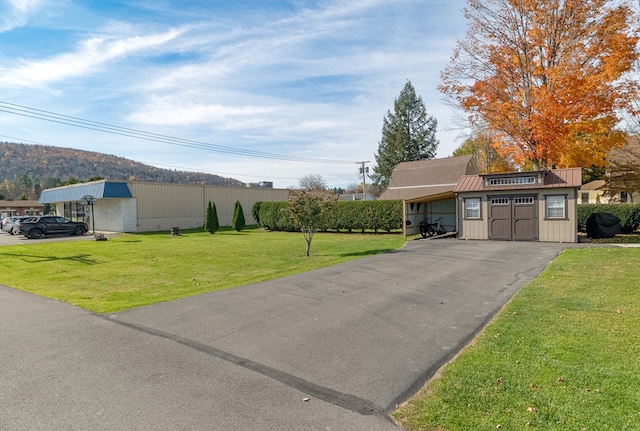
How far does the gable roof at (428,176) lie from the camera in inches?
1382

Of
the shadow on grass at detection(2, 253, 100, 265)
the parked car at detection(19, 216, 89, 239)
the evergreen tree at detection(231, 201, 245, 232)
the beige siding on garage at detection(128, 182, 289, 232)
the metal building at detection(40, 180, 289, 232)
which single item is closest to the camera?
the shadow on grass at detection(2, 253, 100, 265)

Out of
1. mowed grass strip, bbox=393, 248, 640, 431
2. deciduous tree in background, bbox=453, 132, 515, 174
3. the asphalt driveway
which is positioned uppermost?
deciduous tree in background, bbox=453, 132, 515, 174

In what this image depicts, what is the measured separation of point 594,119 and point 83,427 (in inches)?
837

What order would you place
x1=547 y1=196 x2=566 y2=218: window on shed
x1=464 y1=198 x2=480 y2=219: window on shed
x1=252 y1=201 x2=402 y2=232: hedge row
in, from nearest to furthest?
1. x1=547 y1=196 x2=566 y2=218: window on shed
2. x1=464 y1=198 x2=480 y2=219: window on shed
3. x1=252 y1=201 x2=402 y2=232: hedge row

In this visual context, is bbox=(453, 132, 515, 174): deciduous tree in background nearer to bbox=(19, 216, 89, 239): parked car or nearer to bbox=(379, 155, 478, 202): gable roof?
bbox=(379, 155, 478, 202): gable roof

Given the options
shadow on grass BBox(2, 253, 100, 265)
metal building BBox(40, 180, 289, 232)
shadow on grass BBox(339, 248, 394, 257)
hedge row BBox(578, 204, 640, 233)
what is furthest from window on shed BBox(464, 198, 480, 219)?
metal building BBox(40, 180, 289, 232)

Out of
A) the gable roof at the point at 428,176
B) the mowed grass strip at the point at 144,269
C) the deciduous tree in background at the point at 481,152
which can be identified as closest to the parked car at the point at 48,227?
the mowed grass strip at the point at 144,269

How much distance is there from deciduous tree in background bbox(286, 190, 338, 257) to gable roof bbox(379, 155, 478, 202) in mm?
20439

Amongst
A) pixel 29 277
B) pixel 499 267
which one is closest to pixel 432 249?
pixel 499 267

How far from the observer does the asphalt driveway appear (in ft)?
11.6

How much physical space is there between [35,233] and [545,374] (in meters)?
30.2

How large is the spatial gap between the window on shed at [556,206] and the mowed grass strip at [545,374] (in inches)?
433

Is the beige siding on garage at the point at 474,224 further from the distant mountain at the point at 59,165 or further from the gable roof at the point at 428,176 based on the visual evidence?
the distant mountain at the point at 59,165

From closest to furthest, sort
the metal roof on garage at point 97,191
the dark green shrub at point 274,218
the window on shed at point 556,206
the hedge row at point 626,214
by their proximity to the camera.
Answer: the window on shed at point 556,206
the hedge row at point 626,214
the dark green shrub at point 274,218
the metal roof on garage at point 97,191
